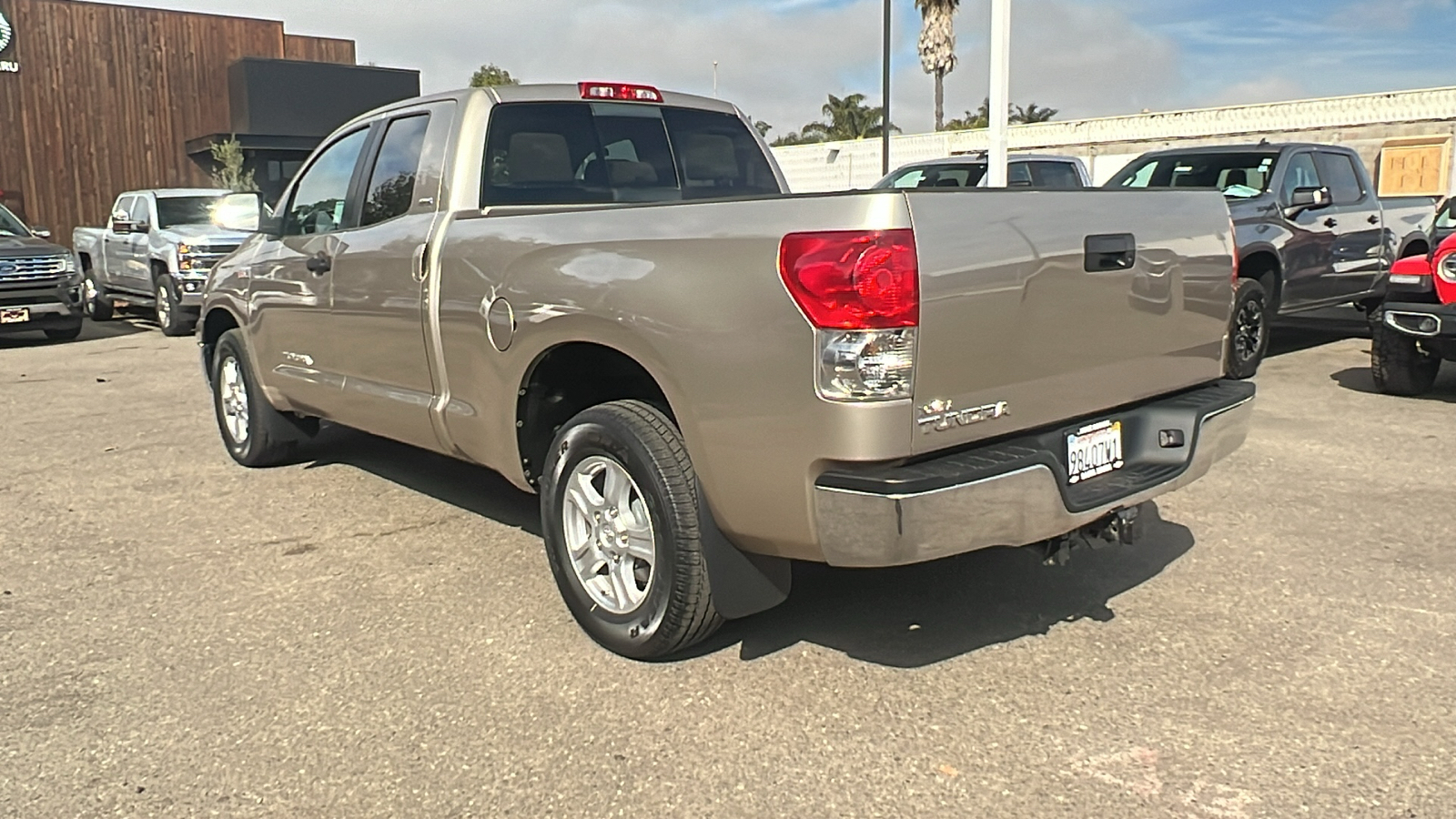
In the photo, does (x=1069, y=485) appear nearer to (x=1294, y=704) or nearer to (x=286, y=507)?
(x=1294, y=704)

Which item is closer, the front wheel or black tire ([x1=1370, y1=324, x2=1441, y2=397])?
black tire ([x1=1370, y1=324, x2=1441, y2=397])

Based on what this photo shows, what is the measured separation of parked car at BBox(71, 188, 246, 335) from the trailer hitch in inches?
441

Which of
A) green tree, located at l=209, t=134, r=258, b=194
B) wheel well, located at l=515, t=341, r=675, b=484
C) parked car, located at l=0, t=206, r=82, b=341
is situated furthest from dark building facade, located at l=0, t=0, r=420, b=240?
wheel well, located at l=515, t=341, r=675, b=484

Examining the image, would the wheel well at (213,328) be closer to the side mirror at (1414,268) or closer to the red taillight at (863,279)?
the red taillight at (863,279)

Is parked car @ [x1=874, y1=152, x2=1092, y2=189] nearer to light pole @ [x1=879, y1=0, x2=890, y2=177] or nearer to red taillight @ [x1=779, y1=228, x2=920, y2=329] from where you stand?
light pole @ [x1=879, y1=0, x2=890, y2=177]

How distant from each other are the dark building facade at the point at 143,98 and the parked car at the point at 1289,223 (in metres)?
21.6

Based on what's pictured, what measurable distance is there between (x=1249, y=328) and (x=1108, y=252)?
5.92 metres

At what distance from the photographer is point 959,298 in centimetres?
301

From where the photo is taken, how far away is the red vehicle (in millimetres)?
7375

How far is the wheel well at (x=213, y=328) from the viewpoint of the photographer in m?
6.47

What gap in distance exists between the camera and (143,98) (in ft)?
84.7

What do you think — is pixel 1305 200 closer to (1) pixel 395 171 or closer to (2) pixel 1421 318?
(2) pixel 1421 318

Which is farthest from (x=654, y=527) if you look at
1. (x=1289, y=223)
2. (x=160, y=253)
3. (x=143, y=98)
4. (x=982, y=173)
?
(x=143, y=98)

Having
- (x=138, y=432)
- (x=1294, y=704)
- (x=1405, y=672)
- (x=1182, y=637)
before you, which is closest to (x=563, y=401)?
(x=1182, y=637)
